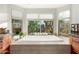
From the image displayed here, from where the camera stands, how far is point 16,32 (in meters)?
2.77

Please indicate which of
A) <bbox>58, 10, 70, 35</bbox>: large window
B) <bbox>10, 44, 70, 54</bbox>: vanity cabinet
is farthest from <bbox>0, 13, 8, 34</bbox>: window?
<bbox>58, 10, 70, 35</bbox>: large window

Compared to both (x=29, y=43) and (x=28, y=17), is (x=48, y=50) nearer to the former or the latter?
(x=29, y=43)

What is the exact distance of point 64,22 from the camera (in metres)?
2.80

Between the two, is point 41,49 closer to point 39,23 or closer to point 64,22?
point 39,23

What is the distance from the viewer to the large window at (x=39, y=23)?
2.75m

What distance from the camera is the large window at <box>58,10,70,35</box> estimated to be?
2738 mm

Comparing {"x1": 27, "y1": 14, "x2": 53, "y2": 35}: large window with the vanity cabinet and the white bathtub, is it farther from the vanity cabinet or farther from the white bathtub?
the vanity cabinet

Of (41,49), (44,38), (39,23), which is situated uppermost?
(39,23)

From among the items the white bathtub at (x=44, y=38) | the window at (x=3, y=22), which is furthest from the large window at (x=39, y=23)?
the window at (x=3, y=22)

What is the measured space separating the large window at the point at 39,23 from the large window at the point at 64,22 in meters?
0.16

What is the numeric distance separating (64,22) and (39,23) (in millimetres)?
427

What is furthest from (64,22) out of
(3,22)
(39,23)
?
(3,22)
